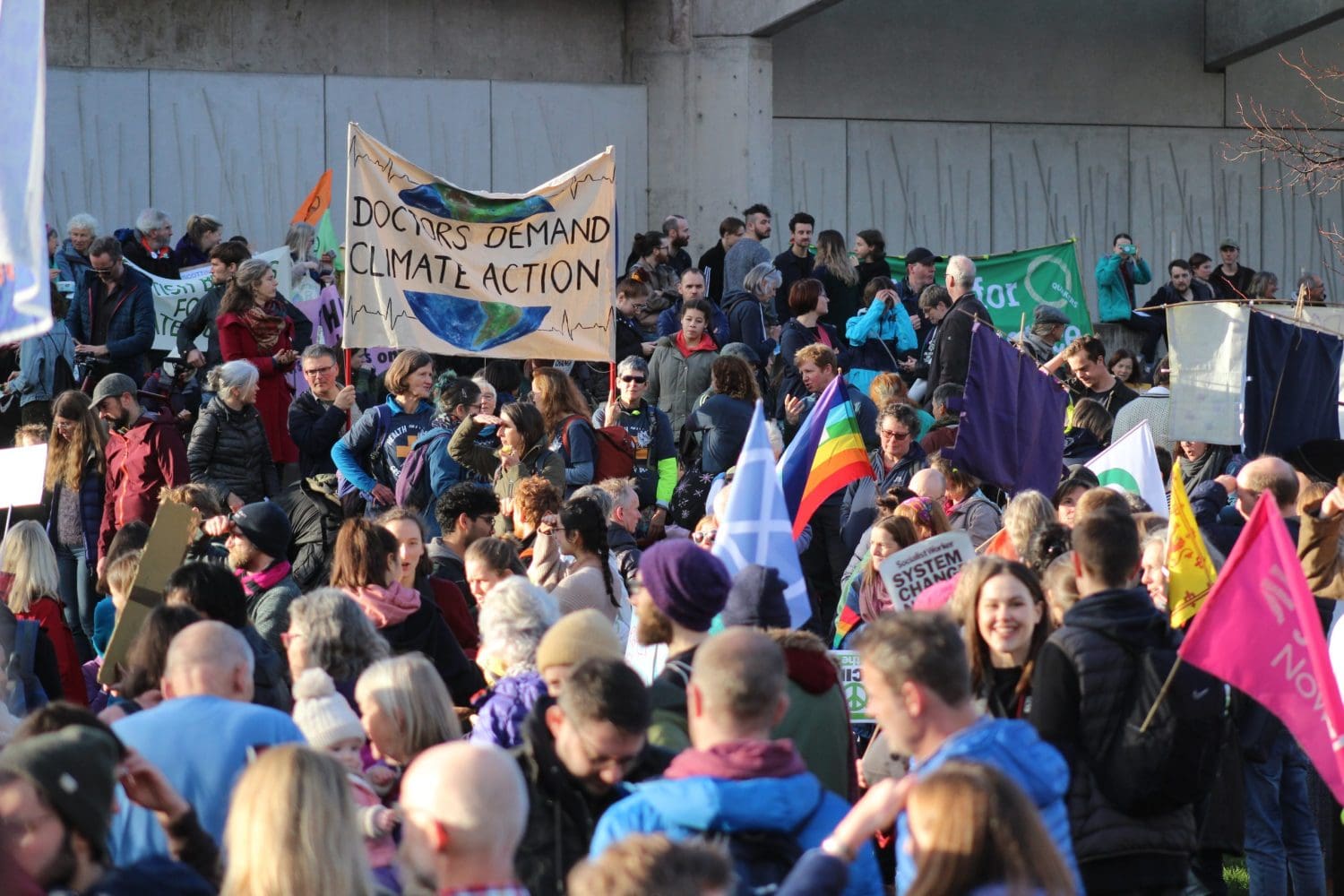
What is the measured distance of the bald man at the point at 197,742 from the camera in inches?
174

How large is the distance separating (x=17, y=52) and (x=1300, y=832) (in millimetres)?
5030

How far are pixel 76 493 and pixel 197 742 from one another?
6431 millimetres

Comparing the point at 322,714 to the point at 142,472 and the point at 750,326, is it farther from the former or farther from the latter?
the point at 750,326

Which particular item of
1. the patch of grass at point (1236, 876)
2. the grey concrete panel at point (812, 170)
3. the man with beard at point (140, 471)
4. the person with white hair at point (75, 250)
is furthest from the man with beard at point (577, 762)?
the grey concrete panel at point (812, 170)

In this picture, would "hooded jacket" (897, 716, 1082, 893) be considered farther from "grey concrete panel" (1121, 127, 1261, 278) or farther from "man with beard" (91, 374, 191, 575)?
"grey concrete panel" (1121, 127, 1261, 278)

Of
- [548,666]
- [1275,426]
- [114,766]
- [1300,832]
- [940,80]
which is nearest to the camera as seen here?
[114,766]

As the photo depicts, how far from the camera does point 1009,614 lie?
550 cm

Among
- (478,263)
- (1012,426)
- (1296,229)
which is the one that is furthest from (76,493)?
(1296,229)

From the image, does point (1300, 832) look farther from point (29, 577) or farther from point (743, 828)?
point (29, 577)

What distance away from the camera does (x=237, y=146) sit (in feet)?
65.5

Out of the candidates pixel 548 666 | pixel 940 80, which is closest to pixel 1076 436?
pixel 548 666

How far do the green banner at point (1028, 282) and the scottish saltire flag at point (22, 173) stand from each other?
1265 centimetres

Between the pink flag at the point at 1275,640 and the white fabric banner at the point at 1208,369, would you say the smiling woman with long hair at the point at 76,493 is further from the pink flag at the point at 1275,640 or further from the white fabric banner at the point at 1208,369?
the pink flag at the point at 1275,640

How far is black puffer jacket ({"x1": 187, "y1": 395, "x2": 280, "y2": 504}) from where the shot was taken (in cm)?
1044
